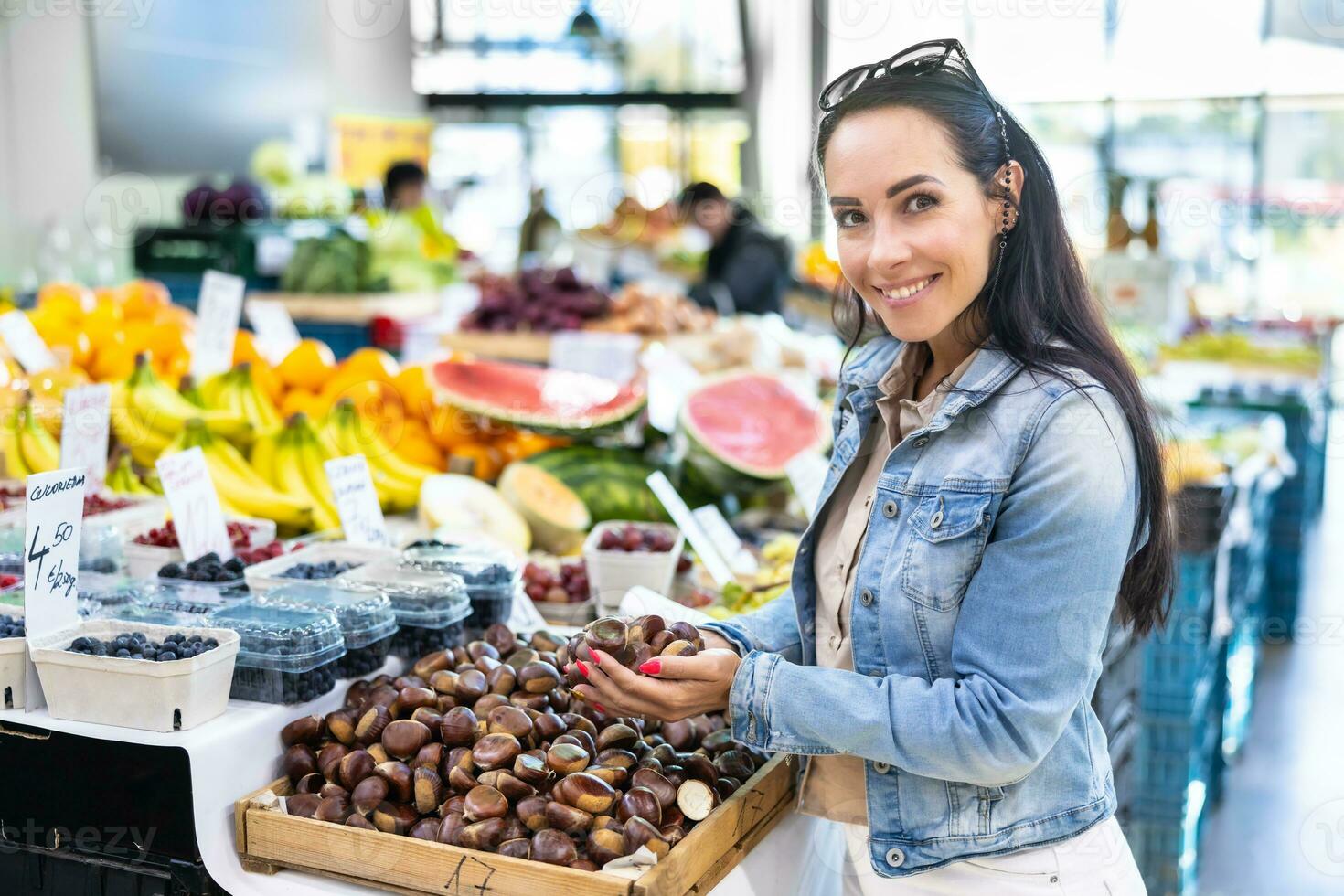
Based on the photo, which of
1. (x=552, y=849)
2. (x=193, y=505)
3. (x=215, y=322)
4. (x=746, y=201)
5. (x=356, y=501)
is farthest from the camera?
(x=746, y=201)

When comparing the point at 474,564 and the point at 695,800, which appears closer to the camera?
the point at 695,800

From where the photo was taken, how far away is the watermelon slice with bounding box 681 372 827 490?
9.50ft

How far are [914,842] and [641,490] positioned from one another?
4.83 feet

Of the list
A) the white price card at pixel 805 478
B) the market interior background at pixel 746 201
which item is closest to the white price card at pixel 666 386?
the market interior background at pixel 746 201

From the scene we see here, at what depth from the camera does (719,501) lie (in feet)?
9.85

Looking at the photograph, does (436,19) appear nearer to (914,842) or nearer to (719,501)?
(719,501)

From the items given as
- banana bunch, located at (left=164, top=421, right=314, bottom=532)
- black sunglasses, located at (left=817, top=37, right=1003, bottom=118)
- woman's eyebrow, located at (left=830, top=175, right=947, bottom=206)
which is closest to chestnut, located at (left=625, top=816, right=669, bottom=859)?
woman's eyebrow, located at (left=830, top=175, right=947, bottom=206)

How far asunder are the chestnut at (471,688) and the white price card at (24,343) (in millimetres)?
1721

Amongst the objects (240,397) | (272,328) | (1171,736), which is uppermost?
(272,328)

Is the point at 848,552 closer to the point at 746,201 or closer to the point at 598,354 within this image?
the point at 598,354

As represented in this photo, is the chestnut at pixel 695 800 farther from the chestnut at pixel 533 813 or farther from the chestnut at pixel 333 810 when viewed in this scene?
the chestnut at pixel 333 810

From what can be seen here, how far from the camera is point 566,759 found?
1.46 m

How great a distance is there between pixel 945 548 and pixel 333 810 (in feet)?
2.63

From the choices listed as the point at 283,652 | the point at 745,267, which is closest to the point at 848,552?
the point at 283,652
